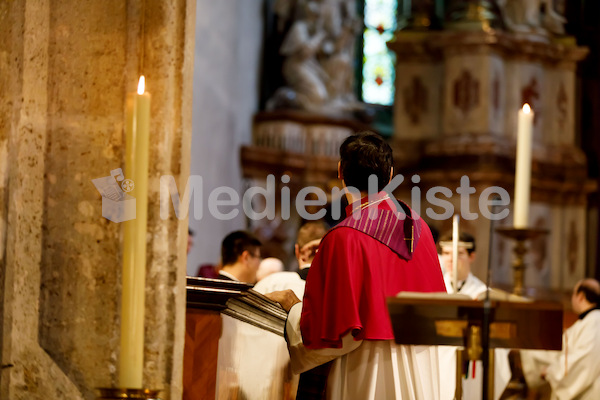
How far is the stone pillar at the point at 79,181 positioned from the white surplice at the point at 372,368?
0.55 metres

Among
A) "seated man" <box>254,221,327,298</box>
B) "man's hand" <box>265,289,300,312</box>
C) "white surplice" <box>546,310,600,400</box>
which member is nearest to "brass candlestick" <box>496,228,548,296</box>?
"man's hand" <box>265,289,300,312</box>

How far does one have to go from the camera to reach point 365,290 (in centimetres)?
304

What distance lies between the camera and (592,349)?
728 centimetres

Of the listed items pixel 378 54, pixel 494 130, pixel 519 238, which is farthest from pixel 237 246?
pixel 378 54

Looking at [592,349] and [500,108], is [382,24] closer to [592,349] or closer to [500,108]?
[500,108]

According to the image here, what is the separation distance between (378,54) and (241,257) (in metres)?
9.30

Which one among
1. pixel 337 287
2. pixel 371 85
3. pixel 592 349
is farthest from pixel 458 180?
pixel 337 287

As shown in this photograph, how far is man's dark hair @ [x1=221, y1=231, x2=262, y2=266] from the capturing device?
538 cm

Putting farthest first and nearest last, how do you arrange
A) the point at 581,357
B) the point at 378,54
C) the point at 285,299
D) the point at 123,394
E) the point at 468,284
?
the point at 378,54, the point at 581,357, the point at 468,284, the point at 285,299, the point at 123,394

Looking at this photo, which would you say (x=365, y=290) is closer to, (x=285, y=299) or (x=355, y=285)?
(x=355, y=285)

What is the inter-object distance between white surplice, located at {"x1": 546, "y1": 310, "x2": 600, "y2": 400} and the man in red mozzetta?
4.37 m

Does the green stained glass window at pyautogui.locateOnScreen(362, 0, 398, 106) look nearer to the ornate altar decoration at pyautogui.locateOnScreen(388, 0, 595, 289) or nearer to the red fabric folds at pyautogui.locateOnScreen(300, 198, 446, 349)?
the ornate altar decoration at pyautogui.locateOnScreen(388, 0, 595, 289)

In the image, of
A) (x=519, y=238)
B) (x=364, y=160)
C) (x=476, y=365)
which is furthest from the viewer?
(x=476, y=365)

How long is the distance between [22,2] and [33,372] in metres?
1.04
